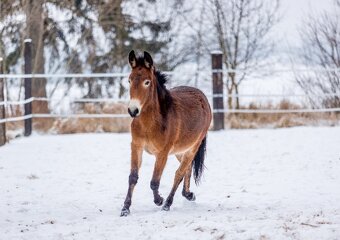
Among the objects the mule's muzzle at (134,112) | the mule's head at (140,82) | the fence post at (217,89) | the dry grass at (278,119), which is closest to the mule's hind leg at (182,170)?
the mule's head at (140,82)

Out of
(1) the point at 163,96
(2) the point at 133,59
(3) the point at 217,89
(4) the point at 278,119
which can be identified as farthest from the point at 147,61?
(4) the point at 278,119

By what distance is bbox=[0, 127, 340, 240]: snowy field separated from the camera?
403 centimetres

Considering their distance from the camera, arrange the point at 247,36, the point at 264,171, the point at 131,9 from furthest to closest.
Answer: the point at 131,9
the point at 247,36
the point at 264,171

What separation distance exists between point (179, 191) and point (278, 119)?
669 centimetres

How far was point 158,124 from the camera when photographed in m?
4.95

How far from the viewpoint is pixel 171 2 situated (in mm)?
20016

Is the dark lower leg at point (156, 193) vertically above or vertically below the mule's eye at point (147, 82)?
below

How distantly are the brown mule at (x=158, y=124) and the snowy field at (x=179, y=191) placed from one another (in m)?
0.33

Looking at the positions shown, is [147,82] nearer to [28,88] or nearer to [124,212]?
[124,212]

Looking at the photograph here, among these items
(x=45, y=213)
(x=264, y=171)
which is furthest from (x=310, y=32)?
(x=45, y=213)

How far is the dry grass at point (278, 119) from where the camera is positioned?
38.3 feet

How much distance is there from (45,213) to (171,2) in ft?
52.6

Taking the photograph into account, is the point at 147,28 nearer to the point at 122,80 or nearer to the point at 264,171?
the point at 122,80

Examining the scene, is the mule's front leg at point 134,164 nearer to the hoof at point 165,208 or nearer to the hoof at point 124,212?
the hoof at point 124,212
